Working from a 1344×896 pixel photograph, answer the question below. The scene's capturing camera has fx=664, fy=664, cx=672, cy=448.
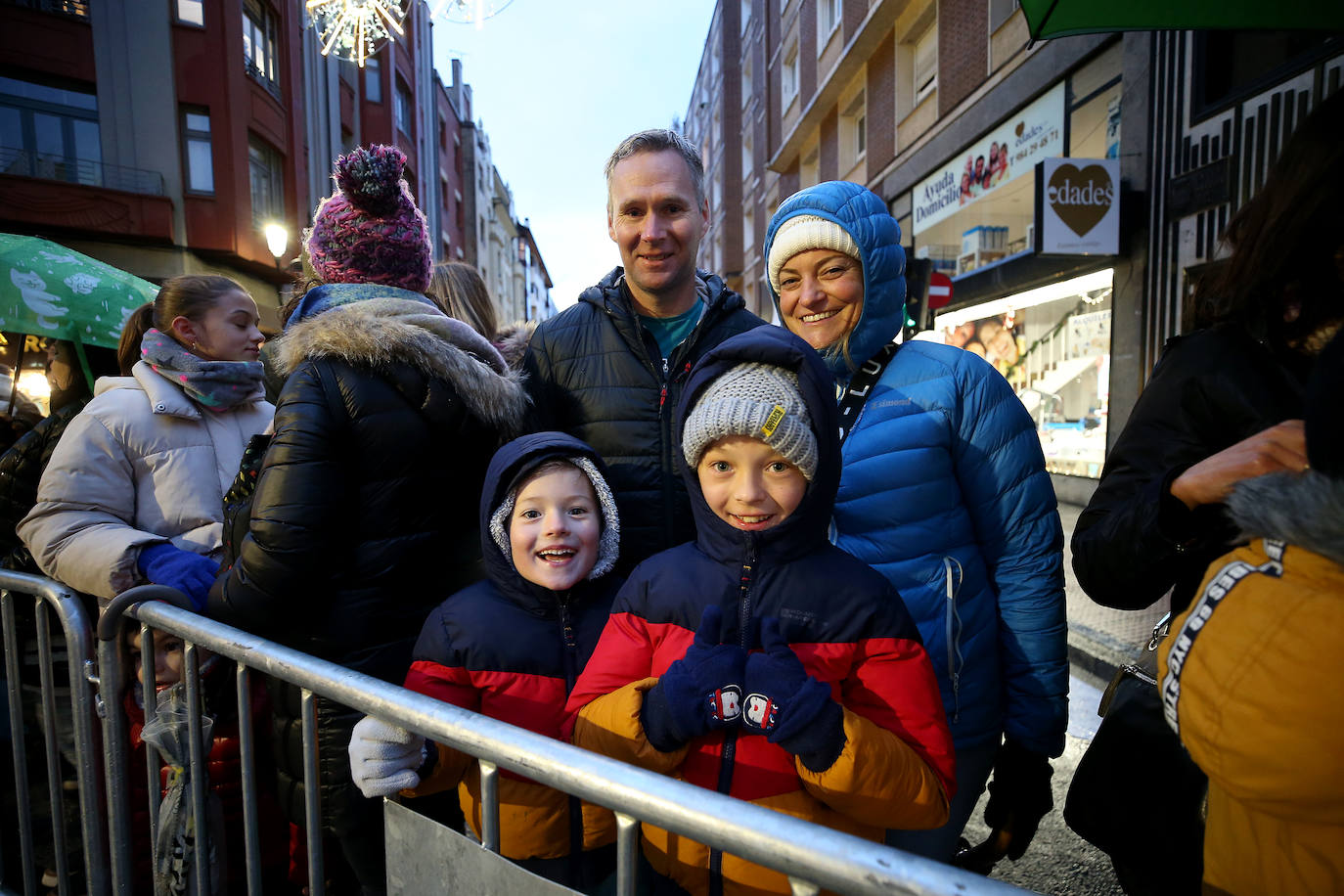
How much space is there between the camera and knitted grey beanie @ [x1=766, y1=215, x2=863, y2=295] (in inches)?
69.5

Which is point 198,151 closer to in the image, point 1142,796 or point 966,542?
point 966,542

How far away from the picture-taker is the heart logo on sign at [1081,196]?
7387 millimetres

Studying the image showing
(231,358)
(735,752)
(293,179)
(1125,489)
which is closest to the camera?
(735,752)

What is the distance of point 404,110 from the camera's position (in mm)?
26469

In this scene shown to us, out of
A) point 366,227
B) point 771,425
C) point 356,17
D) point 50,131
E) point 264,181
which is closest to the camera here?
point 771,425

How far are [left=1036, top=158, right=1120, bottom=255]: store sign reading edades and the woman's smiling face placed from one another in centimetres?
690

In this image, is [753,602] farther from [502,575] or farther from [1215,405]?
[1215,405]

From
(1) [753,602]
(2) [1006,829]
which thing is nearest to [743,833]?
(1) [753,602]

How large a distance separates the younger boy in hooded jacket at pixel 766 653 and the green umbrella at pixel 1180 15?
6.15ft

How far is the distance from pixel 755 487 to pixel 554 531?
556 millimetres

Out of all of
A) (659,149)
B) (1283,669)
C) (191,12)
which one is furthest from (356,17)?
(191,12)

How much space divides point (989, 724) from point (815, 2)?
65.0 feet

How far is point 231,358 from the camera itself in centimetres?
273

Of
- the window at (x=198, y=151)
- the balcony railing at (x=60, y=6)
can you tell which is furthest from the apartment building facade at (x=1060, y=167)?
the balcony railing at (x=60, y=6)
